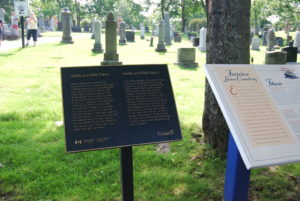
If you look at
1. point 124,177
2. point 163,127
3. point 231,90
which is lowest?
point 124,177

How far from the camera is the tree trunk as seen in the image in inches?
148

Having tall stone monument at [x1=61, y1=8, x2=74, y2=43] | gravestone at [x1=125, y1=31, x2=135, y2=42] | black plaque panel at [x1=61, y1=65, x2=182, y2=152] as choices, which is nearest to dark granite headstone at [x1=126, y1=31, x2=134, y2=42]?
gravestone at [x1=125, y1=31, x2=135, y2=42]

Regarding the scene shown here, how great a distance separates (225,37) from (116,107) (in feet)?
6.01

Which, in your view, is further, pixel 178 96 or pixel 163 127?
pixel 178 96

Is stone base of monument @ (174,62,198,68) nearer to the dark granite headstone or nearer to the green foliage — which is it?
the dark granite headstone

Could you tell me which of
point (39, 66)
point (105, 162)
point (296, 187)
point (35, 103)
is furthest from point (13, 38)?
point (296, 187)

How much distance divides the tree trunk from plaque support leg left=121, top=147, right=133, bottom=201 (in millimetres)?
1642

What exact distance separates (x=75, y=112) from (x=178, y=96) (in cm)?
495

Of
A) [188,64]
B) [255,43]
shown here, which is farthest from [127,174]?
[255,43]

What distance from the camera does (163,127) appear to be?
107 inches

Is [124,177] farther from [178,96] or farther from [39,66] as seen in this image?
[39,66]

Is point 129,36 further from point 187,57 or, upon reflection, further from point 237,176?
point 237,176

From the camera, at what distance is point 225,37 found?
3828mm

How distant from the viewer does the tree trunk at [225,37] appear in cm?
375
